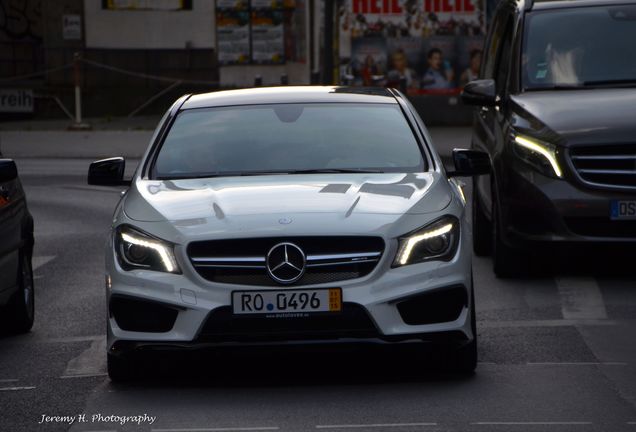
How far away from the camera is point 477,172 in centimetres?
910

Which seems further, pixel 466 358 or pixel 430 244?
pixel 466 358

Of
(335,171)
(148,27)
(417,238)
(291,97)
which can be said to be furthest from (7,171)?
(148,27)

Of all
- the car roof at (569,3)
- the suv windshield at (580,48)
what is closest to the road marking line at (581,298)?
the suv windshield at (580,48)

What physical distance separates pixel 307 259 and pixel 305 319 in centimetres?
27

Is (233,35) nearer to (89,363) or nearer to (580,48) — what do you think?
(580,48)

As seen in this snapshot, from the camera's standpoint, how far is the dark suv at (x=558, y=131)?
36.2 ft

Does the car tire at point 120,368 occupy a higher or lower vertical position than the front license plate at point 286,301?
lower

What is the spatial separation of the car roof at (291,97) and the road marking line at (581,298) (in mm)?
1759

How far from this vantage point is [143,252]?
7.64 metres

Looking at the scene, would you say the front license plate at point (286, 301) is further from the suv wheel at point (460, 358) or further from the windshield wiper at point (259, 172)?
the windshield wiper at point (259, 172)

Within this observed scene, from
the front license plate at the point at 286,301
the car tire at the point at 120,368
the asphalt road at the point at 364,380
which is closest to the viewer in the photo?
the asphalt road at the point at 364,380

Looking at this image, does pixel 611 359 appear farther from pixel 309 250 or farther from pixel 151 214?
pixel 151 214

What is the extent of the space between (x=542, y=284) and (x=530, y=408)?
4310mm

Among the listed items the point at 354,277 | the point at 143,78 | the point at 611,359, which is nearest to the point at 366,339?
the point at 354,277
